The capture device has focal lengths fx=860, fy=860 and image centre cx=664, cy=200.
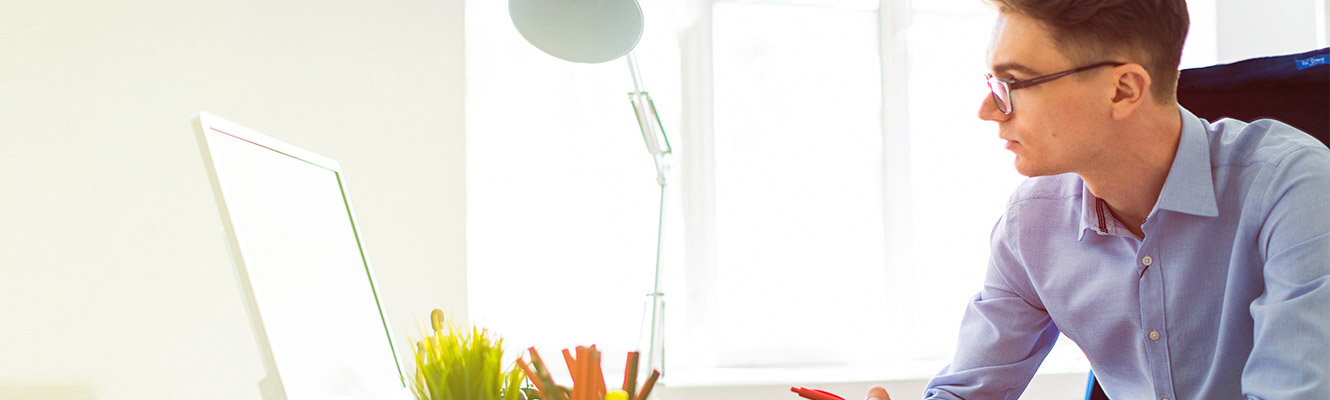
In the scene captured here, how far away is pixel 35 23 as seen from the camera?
181cm

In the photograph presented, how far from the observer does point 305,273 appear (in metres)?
0.72

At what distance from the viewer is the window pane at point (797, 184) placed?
2.58 metres

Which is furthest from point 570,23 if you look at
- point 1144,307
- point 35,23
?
point 35,23

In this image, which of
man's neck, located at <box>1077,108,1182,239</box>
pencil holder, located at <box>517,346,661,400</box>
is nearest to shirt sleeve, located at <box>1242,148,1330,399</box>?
man's neck, located at <box>1077,108,1182,239</box>

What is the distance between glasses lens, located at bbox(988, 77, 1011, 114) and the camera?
1127 millimetres

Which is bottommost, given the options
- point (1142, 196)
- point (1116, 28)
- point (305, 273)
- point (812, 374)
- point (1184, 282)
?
point (812, 374)

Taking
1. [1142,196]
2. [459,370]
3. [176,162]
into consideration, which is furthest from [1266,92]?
[176,162]

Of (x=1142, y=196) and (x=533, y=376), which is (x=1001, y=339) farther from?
(x=533, y=376)

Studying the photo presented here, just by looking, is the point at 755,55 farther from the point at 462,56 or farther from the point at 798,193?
the point at 462,56

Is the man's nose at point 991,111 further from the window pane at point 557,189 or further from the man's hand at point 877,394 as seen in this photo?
the window pane at point 557,189

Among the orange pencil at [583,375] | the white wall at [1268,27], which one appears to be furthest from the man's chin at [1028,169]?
the white wall at [1268,27]

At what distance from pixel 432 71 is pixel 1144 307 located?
1.59 m

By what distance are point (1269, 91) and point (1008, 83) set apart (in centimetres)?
56

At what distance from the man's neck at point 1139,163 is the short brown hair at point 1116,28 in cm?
4
